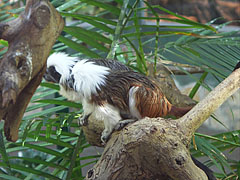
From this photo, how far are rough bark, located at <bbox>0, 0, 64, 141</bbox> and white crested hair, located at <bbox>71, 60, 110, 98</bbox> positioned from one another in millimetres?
485

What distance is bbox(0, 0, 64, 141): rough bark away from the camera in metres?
0.71

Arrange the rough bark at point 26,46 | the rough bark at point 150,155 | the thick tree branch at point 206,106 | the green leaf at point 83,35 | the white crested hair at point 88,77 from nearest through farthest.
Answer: the rough bark at point 26,46 < the rough bark at point 150,155 < the thick tree branch at point 206,106 < the white crested hair at point 88,77 < the green leaf at point 83,35

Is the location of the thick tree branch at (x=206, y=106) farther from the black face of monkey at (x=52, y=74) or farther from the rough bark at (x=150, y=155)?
the black face of monkey at (x=52, y=74)

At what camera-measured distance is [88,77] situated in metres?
1.28

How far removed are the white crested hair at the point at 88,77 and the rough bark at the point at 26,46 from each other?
19.1 inches

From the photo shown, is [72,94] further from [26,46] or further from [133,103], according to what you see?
[26,46]

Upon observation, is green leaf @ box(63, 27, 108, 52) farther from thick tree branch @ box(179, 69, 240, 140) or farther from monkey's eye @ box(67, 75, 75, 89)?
thick tree branch @ box(179, 69, 240, 140)

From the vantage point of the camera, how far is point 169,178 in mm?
1028

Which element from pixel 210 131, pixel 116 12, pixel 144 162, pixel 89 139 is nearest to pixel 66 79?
pixel 89 139

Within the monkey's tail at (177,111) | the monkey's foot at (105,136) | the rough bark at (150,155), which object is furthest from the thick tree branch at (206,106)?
the monkey's foot at (105,136)

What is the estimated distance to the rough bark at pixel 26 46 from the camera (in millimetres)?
707

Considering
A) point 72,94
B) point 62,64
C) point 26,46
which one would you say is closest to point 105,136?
point 72,94

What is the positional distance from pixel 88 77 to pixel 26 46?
1.77ft

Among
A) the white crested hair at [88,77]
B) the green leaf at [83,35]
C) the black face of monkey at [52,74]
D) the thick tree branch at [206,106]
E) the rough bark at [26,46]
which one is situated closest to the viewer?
the rough bark at [26,46]
